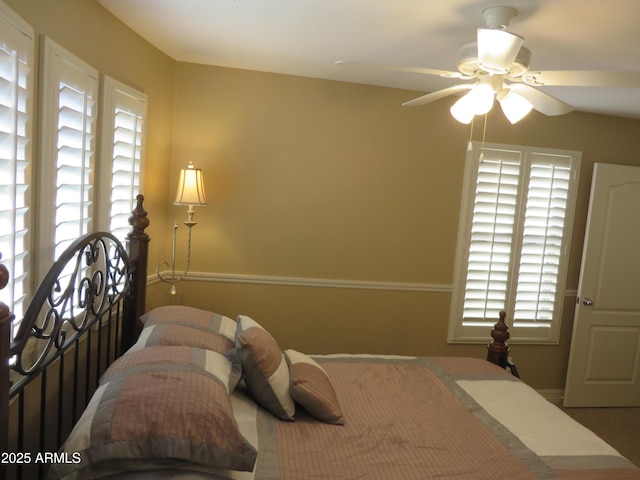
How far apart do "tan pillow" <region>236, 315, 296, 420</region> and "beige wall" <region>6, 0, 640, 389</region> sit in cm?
163

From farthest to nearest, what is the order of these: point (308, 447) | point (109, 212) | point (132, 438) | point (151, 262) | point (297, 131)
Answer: point (297, 131) < point (151, 262) < point (109, 212) < point (308, 447) < point (132, 438)

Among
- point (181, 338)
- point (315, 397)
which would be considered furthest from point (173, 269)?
point (315, 397)

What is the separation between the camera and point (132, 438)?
4.23 feet

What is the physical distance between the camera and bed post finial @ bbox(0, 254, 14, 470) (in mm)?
1011

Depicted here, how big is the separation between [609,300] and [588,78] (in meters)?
2.77

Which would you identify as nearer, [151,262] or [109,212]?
[109,212]

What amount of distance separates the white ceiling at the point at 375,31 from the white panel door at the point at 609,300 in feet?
2.96

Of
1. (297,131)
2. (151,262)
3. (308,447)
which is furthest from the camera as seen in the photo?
(297,131)

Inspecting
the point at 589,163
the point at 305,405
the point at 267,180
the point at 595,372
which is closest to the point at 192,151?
the point at 267,180

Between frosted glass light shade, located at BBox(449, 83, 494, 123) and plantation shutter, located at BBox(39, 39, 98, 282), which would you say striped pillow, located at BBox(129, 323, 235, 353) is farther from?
frosted glass light shade, located at BBox(449, 83, 494, 123)

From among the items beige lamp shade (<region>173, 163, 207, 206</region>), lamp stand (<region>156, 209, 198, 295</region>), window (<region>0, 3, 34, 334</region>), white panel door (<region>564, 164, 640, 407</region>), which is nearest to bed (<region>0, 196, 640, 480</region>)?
window (<region>0, 3, 34, 334</region>)

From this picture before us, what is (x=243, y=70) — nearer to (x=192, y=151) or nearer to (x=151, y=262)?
(x=192, y=151)

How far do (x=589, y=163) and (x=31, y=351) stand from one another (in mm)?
4111

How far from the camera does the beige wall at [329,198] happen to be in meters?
3.51
